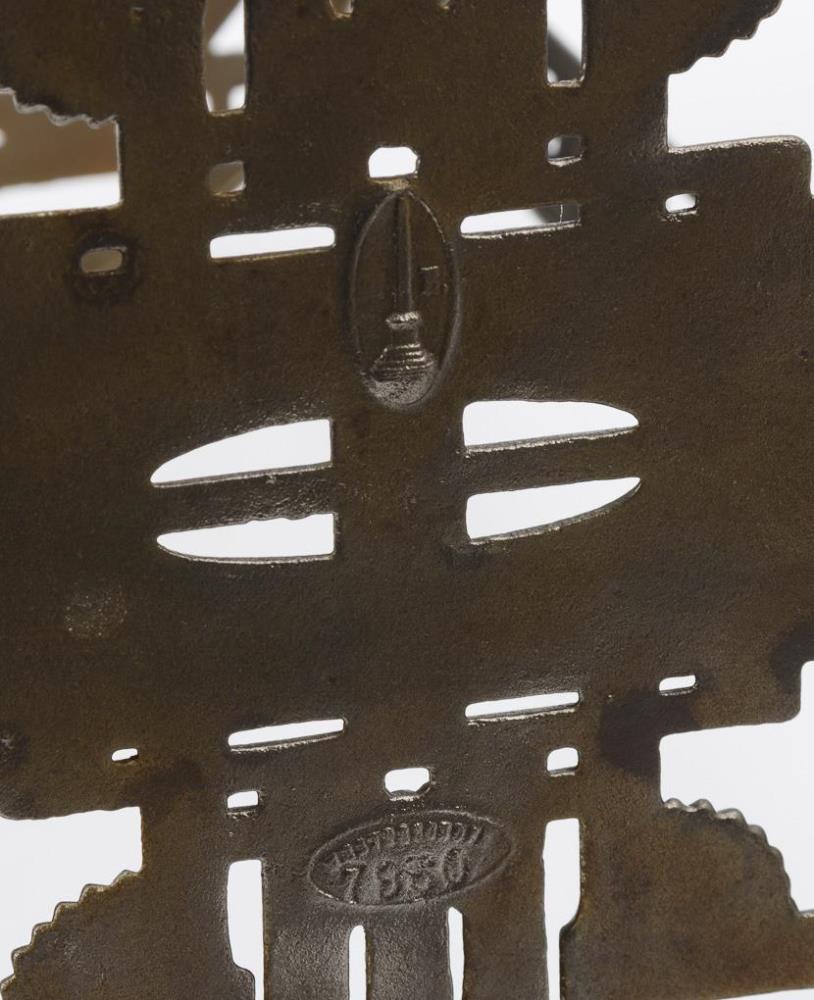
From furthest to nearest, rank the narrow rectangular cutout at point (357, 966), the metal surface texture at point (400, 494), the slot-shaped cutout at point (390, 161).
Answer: the slot-shaped cutout at point (390, 161)
the narrow rectangular cutout at point (357, 966)
the metal surface texture at point (400, 494)

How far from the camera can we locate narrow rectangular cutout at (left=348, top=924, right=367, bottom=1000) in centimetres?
205

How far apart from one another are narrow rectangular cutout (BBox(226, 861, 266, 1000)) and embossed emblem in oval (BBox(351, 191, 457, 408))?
1.76ft

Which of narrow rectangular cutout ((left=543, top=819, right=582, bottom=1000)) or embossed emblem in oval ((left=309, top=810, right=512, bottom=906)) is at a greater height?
narrow rectangular cutout ((left=543, top=819, right=582, bottom=1000))

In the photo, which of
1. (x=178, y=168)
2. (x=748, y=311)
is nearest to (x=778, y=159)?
→ (x=748, y=311)

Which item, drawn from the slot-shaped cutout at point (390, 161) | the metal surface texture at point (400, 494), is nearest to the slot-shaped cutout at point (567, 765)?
the metal surface texture at point (400, 494)

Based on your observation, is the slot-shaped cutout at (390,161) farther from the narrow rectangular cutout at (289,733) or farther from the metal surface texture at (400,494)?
the metal surface texture at (400,494)

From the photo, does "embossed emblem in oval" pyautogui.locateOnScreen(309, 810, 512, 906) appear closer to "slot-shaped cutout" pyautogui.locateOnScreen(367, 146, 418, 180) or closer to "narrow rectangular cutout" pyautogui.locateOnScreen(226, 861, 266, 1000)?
"narrow rectangular cutout" pyautogui.locateOnScreen(226, 861, 266, 1000)

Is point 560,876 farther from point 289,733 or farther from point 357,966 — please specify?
point 289,733

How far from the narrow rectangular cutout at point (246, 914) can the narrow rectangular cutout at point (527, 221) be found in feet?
1.93

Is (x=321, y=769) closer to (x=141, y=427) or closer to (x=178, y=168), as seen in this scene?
(x=141, y=427)

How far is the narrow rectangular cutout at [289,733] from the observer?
181 centimetres

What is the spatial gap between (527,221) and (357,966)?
1008 millimetres

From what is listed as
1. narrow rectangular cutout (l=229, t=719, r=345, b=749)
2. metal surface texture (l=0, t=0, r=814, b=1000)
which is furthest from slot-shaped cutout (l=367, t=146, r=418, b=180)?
metal surface texture (l=0, t=0, r=814, b=1000)

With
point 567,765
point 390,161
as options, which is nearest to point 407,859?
point 567,765
